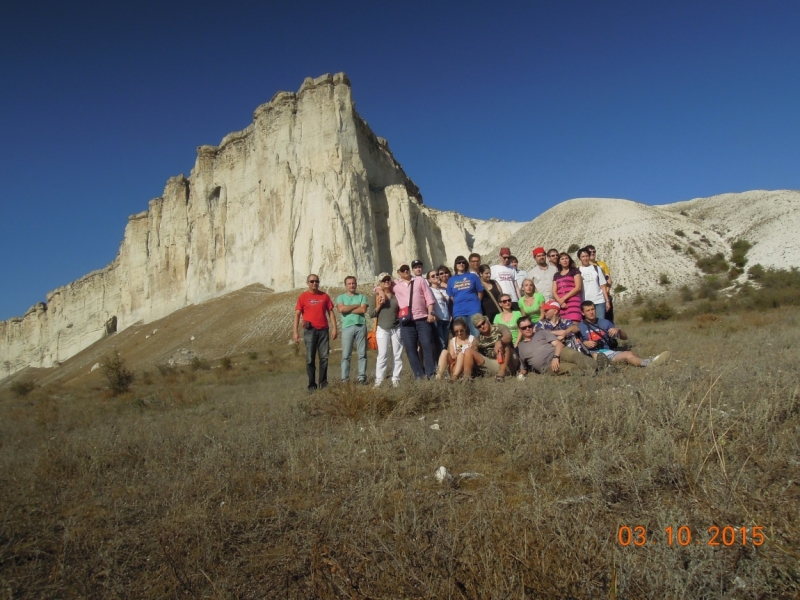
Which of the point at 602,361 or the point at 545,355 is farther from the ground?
the point at 545,355

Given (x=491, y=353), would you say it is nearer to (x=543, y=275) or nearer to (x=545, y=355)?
(x=545, y=355)

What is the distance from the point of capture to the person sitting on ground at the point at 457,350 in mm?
6695

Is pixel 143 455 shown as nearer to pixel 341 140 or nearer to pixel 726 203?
pixel 341 140

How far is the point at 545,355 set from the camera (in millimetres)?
6664

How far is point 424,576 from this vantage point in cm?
193

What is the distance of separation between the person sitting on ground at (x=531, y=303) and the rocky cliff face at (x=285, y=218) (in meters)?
25.8

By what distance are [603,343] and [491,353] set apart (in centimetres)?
182

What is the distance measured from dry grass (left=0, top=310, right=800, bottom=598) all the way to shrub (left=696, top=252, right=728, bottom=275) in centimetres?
2461

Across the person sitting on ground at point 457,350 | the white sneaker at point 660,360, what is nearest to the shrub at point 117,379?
the person sitting on ground at point 457,350

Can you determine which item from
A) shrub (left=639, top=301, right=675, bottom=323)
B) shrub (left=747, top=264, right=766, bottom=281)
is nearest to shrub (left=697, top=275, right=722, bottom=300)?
shrub (left=747, top=264, right=766, bottom=281)

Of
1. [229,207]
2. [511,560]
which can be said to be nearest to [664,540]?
[511,560]

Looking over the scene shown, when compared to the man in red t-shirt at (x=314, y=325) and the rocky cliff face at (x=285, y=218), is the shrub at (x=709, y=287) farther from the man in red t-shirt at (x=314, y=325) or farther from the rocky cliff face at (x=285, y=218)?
the rocky cliff face at (x=285, y=218)

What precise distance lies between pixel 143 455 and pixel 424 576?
3321 millimetres

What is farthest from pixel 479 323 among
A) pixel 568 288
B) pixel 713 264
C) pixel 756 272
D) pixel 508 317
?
pixel 713 264
